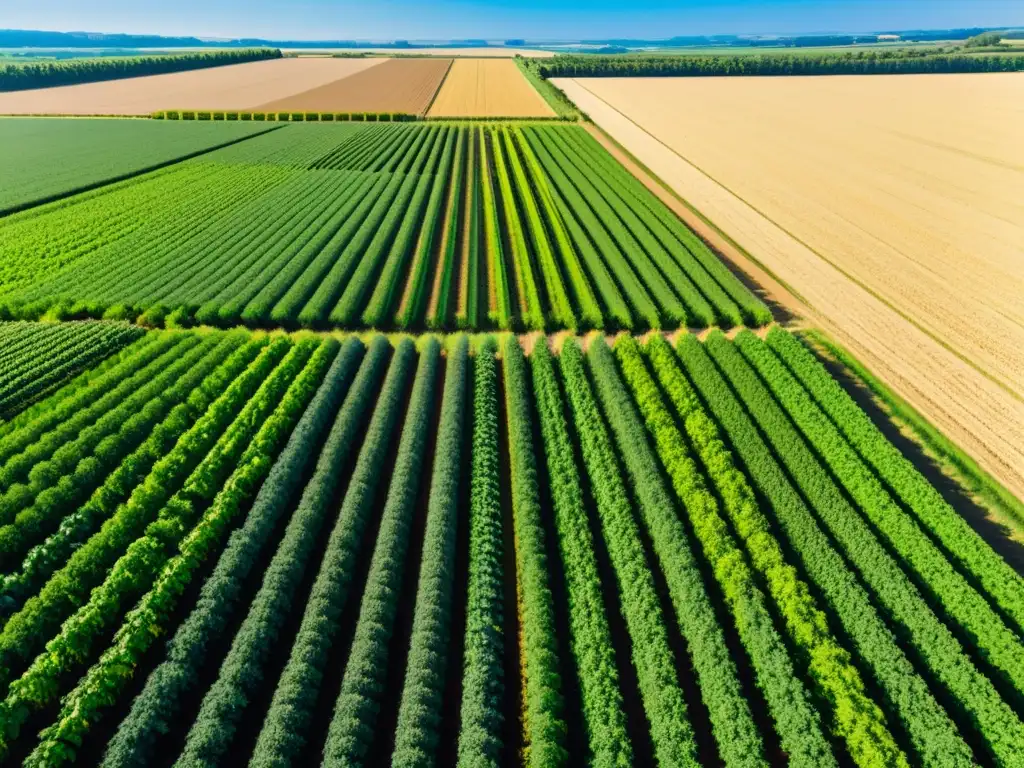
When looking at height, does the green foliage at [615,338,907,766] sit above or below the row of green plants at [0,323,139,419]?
below

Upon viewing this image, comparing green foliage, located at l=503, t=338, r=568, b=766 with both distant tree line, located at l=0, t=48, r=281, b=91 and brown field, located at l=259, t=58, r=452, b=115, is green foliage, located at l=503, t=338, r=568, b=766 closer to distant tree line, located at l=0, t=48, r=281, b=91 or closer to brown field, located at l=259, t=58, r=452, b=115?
brown field, located at l=259, t=58, r=452, b=115

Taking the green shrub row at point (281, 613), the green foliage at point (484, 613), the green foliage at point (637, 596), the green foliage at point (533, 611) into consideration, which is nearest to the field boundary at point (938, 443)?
the green foliage at point (637, 596)

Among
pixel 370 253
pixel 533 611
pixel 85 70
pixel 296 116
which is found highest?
pixel 85 70

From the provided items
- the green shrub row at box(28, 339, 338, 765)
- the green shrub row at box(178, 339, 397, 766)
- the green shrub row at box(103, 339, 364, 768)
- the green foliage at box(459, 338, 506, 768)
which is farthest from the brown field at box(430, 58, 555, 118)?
the green foliage at box(459, 338, 506, 768)

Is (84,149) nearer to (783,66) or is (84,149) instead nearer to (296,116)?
(296,116)

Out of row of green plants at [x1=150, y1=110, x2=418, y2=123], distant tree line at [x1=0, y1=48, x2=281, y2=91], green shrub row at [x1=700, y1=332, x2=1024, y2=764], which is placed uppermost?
distant tree line at [x1=0, y1=48, x2=281, y2=91]

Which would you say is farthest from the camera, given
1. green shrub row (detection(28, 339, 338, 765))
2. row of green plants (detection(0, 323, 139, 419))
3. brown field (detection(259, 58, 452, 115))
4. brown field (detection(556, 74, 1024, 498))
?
brown field (detection(259, 58, 452, 115))

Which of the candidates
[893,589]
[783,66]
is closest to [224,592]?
[893,589]

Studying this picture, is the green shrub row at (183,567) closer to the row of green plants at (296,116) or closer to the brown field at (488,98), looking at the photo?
the row of green plants at (296,116)
